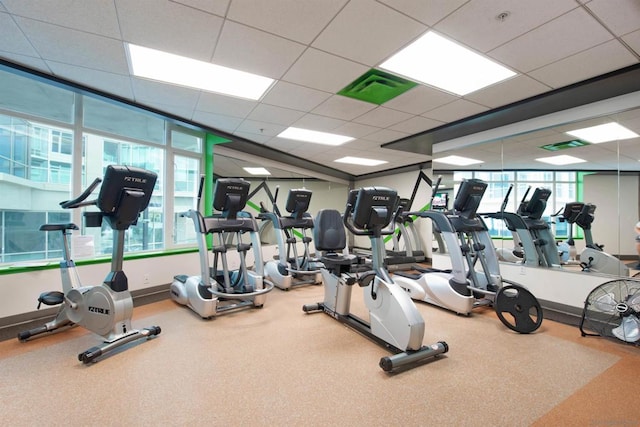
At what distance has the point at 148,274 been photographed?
13.1ft

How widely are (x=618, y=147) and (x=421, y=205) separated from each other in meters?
4.55

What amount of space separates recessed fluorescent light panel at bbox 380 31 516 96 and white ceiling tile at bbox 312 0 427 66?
0.16 meters

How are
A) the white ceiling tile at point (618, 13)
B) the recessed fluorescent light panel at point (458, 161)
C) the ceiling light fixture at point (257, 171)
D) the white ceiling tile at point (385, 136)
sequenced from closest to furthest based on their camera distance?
the white ceiling tile at point (618, 13) → the white ceiling tile at point (385, 136) → the recessed fluorescent light panel at point (458, 161) → the ceiling light fixture at point (257, 171)

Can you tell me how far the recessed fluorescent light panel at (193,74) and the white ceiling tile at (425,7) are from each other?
1.60 m

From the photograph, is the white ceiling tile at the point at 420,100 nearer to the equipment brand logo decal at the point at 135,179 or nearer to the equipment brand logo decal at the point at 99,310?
the equipment brand logo decal at the point at 135,179

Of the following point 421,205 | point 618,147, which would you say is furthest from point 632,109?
point 421,205

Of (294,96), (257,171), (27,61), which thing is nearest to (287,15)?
(294,96)

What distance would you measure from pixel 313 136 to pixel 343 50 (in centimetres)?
278

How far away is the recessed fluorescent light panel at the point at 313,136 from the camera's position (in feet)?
16.6

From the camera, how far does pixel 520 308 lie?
3.04 meters

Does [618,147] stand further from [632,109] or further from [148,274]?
[148,274]

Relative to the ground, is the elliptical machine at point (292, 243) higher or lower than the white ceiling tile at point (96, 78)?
lower

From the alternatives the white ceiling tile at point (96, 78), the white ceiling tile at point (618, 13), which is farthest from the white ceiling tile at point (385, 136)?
the white ceiling tile at point (96, 78)

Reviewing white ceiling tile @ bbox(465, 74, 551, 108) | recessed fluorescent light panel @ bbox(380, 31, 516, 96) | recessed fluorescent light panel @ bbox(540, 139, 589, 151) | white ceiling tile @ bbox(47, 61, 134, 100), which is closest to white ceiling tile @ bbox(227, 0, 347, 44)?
recessed fluorescent light panel @ bbox(380, 31, 516, 96)
